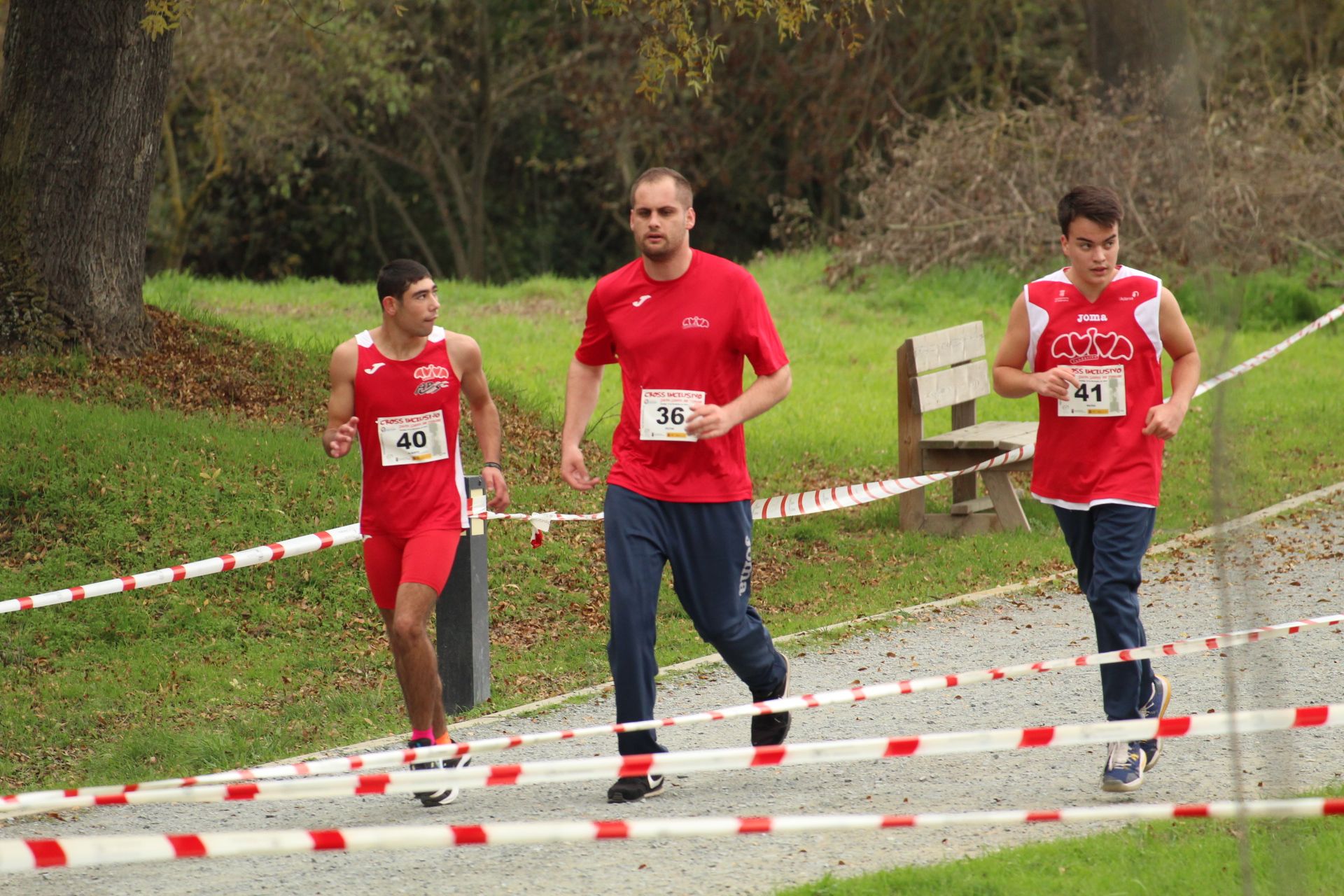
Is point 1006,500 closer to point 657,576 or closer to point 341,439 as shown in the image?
point 657,576

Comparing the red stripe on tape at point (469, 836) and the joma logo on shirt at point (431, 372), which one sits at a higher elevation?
the joma logo on shirt at point (431, 372)

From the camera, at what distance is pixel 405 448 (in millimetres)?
5727

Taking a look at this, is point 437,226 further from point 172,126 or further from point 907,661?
point 907,661

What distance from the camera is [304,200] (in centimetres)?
3061

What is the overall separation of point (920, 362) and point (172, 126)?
828 inches

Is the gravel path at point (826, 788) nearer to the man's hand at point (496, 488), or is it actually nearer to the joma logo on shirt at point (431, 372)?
the man's hand at point (496, 488)

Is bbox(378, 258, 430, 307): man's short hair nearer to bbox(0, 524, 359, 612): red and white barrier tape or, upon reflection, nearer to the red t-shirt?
the red t-shirt

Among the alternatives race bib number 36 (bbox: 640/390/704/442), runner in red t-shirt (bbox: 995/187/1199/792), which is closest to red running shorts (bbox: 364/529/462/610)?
race bib number 36 (bbox: 640/390/704/442)

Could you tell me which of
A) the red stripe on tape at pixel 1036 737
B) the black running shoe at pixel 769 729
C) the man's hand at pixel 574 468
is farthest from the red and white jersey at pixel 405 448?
the red stripe on tape at pixel 1036 737

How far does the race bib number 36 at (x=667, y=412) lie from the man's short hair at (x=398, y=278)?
984 mm

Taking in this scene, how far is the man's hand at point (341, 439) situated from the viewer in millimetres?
5609

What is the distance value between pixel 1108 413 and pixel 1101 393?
7cm

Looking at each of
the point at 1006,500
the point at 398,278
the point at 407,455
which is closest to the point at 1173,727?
the point at 407,455

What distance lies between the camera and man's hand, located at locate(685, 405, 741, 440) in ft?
17.3
